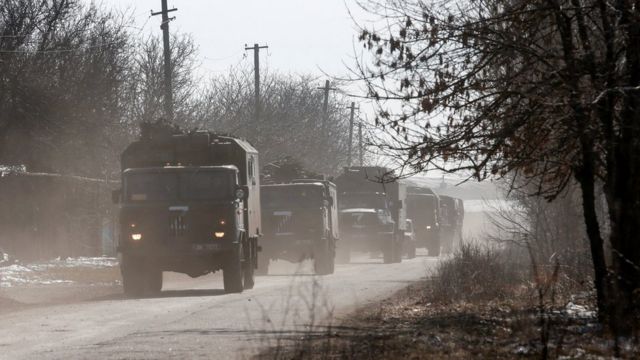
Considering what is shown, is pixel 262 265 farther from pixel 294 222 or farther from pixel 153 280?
pixel 153 280

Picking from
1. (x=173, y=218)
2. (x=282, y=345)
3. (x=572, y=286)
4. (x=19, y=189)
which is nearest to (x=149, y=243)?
(x=173, y=218)

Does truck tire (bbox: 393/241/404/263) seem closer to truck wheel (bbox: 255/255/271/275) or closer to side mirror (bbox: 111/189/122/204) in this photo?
truck wheel (bbox: 255/255/271/275)

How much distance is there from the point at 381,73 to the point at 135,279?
37.3 ft

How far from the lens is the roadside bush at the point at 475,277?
20.9 m

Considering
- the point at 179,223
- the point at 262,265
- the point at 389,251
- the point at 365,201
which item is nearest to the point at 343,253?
the point at 389,251

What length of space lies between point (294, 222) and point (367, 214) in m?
9.94

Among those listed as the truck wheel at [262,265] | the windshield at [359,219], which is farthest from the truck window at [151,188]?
the windshield at [359,219]

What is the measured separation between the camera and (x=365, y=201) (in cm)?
4406

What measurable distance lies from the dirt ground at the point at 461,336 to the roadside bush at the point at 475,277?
6.59 ft

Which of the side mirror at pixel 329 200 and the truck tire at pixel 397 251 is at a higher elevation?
the side mirror at pixel 329 200

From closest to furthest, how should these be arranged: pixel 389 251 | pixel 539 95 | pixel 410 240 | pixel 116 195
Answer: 1. pixel 539 95
2. pixel 116 195
3. pixel 389 251
4. pixel 410 240

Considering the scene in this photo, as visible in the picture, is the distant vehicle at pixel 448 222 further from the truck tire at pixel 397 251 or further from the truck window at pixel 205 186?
the truck window at pixel 205 186

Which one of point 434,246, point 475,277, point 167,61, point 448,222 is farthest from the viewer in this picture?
point 448,222

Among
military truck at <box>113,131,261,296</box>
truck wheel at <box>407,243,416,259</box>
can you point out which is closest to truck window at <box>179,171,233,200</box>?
military truck at <box>113,131,261,296</box>
